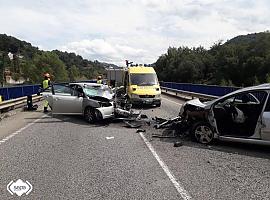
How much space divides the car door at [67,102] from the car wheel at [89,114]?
417 mm

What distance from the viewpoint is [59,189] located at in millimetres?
5488

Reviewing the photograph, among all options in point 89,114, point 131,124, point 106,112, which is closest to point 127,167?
point 131,124

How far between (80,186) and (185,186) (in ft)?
5.48

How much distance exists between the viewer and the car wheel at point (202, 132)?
8.98m

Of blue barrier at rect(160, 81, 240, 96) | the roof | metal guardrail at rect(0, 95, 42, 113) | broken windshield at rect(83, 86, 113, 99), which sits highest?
the roof

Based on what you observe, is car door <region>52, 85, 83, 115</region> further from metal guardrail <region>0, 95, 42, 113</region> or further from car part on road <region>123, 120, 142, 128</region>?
metal guardrail <region>0, 95, 42, 113</region>

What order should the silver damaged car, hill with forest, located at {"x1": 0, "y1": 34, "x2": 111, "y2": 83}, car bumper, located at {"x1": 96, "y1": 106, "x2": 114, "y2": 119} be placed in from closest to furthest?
the silver damaged car, car bumper, located at {"x1": 96, "y1": 106, "x2": 114, "y2": 119}, hill with forest, located at {"x1": 0, "y1": 34, "x2": 111, "y2": 83}

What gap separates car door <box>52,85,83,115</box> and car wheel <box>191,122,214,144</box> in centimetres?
583

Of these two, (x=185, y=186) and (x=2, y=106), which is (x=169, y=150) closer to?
(x=185, y=186)

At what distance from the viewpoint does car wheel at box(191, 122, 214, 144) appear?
8984 millimetres

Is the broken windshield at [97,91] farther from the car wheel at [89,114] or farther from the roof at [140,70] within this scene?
the roof at [140,70]

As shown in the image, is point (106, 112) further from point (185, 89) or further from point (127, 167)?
point (185, 89)

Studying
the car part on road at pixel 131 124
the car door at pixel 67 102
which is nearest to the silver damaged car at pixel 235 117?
the car part on road at pixel 131 124

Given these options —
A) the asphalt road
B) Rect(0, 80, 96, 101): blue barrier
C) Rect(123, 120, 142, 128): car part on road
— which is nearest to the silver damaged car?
the asphalt road
